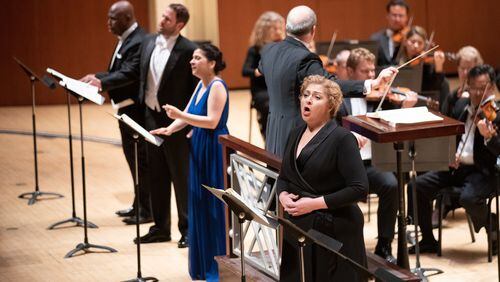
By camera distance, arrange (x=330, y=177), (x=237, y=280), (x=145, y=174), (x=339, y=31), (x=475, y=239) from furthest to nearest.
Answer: (x=339, y=31)
(x=145, y=174)
(x=475, y=239)
(x=237, y=280)
(x=330, y=177)

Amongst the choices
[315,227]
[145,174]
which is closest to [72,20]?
[145,174]

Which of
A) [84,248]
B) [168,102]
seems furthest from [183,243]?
[168,102]

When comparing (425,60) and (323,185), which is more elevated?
(425,60)

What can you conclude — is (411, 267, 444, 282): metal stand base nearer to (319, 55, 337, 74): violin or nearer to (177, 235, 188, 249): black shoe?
(177, 235, 188, 249): black shoe

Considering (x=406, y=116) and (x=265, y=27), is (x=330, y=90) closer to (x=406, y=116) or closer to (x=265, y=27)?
(x=406, y=116)

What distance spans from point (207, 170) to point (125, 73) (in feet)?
4.77

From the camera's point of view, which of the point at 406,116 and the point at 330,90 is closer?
the point at 330,90

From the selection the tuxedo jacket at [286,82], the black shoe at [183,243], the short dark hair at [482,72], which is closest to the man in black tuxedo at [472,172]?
the short dark hair at [482,72]

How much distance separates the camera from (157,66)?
6.92 meters

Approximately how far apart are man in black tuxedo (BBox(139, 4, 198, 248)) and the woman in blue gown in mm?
679

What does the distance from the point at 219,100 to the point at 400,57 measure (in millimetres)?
3031

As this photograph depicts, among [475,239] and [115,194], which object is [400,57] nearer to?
[475,239]

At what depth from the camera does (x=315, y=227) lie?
442 centimetres

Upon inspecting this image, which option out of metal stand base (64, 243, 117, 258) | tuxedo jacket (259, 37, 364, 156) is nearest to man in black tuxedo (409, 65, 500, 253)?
tuxedo jacket (259, 37, 364, 156)
